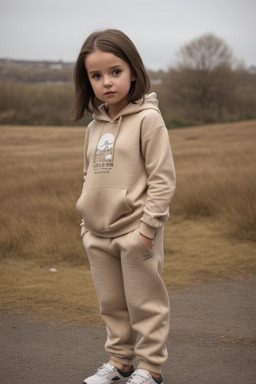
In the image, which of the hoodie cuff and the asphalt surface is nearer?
the hoodie cuff

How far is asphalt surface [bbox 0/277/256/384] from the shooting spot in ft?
8.30

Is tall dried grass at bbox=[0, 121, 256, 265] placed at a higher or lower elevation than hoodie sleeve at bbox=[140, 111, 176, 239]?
lower

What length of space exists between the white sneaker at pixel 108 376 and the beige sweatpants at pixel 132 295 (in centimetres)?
5

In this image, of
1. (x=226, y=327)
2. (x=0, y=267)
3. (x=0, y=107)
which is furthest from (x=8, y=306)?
(x=0, y=107)

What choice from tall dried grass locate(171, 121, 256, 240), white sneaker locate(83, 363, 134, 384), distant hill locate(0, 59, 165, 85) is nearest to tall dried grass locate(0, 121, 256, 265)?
tall dried grass locate(171, 121, 256, 240)

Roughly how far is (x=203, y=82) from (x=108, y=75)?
2998cm

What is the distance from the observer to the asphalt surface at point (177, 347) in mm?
2531

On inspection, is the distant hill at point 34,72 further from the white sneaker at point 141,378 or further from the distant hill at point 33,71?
the white sneaker at point 141,378

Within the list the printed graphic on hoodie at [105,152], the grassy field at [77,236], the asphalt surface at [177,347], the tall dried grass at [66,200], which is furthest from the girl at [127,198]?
the tall dried grass at [66,200]

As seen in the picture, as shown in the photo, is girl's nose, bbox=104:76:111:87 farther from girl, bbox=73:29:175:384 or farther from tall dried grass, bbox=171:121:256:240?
tall dried grass, bbox=171:121:256:240

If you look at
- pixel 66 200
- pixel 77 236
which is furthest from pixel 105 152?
pixel 66 200

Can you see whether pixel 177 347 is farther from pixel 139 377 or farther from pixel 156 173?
pixel 156 173

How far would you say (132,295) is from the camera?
91.4 inches

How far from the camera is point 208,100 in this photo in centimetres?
3164
